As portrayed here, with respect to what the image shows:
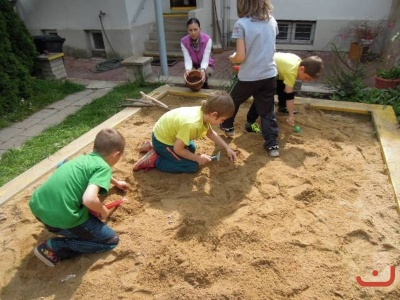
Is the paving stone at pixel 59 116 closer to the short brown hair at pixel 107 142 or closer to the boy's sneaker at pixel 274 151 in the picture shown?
the short brown hair at pixel 107 142

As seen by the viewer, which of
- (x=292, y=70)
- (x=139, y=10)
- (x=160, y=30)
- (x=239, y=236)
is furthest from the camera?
(x=139, y=10)

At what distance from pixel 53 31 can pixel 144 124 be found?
5.60 metres

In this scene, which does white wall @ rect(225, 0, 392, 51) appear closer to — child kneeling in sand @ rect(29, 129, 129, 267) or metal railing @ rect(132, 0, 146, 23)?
metal railing @ rect(132, 0, 146, 23)

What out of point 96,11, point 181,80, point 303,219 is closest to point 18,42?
point 96,11

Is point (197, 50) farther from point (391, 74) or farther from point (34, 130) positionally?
point (391, 74)

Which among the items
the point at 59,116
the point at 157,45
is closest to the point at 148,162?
the point at 59,116

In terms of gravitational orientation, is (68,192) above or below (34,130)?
above

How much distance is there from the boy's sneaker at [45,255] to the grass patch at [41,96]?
294 centimetres

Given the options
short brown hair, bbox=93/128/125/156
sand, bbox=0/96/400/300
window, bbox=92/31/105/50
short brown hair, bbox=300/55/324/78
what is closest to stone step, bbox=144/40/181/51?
window, bbox=92/31/105/50

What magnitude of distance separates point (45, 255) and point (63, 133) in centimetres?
218

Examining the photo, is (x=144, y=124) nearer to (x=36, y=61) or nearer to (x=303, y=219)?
(x=303, y=219)

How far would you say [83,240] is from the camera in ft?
7.01

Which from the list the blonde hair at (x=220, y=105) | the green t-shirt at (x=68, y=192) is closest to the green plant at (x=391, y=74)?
the blonde hair at (x=220, y=105)

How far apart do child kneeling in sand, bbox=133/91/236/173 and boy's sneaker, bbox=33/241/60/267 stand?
1.10 m
